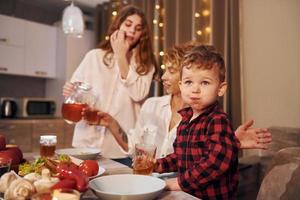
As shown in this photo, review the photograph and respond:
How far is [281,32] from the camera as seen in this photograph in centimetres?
286

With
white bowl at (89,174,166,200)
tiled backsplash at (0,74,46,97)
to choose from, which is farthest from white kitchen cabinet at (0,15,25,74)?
white bowl at (89,174,166,200)

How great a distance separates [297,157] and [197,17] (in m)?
2.45

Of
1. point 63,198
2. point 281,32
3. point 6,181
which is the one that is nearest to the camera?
point 63,198

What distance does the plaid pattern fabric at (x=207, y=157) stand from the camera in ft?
3.31

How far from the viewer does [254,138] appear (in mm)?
1354

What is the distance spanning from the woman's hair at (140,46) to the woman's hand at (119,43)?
0.20 ft

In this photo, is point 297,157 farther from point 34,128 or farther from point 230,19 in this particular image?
point 34,128

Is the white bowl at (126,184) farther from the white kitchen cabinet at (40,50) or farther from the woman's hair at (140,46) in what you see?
the white kitchen cabinet at (40,50)

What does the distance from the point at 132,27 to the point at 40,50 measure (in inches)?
109

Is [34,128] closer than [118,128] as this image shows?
No

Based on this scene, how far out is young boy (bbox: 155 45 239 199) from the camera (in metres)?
1.01

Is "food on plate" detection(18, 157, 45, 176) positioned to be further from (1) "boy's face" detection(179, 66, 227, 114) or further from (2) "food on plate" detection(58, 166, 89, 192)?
(1) "boy's face" detection(179, 66, 227, 114)

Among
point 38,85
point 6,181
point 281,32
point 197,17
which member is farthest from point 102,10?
point 6,181

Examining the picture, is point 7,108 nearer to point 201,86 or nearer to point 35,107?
point 35,107
